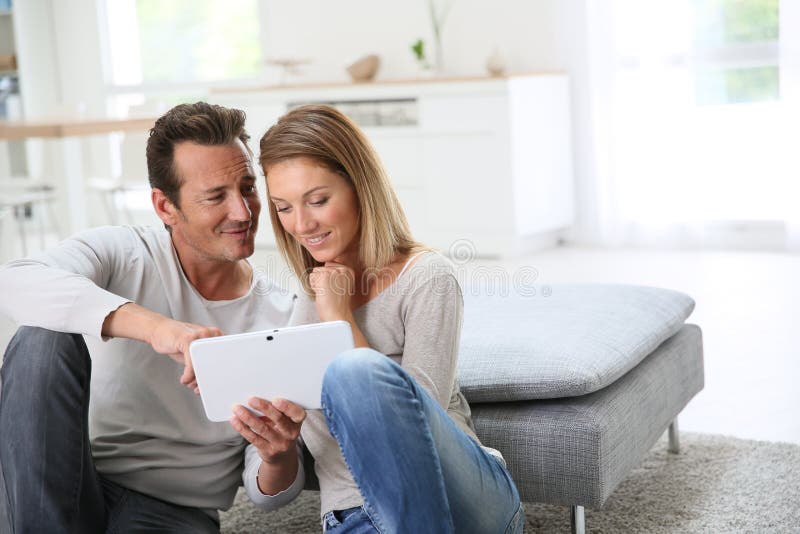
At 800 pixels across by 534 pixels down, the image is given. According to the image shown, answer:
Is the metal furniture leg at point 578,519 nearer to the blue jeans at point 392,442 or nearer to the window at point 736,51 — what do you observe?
the blue jeans at point 392,442

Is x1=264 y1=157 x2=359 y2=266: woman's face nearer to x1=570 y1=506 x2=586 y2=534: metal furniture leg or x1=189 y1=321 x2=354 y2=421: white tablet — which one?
x1=189 y1=321 x2=354 y2=421: white tablet

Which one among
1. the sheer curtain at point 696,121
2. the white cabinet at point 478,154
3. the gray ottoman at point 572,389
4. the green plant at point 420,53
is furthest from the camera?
the green plant at point 420,53

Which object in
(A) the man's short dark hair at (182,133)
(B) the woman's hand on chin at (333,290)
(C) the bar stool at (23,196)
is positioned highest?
(A) the man's short dark hair at (182,133)

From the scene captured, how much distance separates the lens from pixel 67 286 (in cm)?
161

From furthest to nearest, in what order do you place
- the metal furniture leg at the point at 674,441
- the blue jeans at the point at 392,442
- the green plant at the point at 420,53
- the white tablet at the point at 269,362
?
1. the green plant at the point at 420,53
2. the metal furniture leg at the point at 674,441
3. the white tablet at the point at 269,362
4. the blue jeans at the point at 392,442

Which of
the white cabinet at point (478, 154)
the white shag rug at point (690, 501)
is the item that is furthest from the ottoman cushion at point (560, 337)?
the white cabinet at point (478, 154)

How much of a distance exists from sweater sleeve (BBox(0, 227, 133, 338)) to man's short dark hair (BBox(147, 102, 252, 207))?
153 millimetres

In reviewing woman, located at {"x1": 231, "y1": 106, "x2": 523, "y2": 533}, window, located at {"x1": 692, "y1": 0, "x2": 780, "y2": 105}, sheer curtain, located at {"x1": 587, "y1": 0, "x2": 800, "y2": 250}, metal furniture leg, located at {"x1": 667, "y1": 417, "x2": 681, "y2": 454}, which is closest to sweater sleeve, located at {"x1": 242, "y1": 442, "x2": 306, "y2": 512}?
woman, located at {"x1": 231, "y1": 106, "x2": 523, "y2": 533}

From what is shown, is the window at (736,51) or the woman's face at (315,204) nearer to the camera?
the woman's face at (315,204)

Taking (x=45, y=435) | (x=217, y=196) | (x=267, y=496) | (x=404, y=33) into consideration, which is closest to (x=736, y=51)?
(x=404, y=33)

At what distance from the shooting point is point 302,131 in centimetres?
159

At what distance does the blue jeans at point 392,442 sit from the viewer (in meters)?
1.34

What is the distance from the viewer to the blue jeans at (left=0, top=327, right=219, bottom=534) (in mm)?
1546

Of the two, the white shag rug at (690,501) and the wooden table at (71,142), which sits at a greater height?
the wooden table at (71,142)
